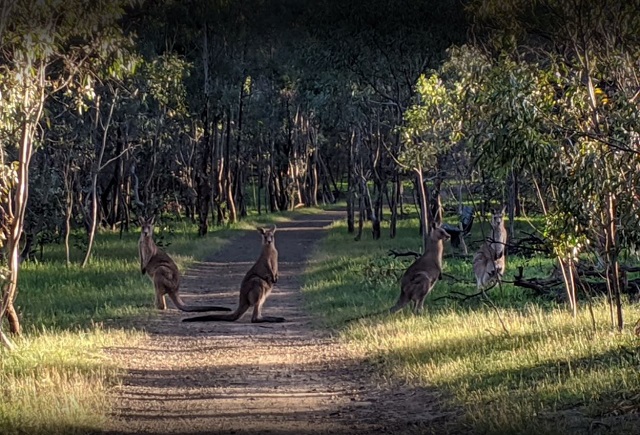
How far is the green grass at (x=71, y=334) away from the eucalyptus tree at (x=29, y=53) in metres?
0.88

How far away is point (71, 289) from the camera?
66.1 feet

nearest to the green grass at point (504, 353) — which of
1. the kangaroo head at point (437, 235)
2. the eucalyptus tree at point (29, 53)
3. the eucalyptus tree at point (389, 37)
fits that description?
the kangaroo head at point (437, 235)

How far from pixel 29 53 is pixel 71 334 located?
388 cm

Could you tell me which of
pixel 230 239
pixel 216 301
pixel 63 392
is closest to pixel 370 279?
pixel 216 301

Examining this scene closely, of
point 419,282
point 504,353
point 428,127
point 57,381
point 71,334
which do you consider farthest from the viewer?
point 428,127

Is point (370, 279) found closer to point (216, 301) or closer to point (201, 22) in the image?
point (216, 301)

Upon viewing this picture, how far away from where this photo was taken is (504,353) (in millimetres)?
11633

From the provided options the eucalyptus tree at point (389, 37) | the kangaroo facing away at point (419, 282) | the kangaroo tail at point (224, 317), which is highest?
the eucalyptus tree at point (389, 37)

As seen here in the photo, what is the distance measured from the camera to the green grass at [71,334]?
8.80 m

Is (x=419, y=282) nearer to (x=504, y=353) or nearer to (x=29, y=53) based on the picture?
(x=504, y=353)

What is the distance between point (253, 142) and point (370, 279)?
3478cm

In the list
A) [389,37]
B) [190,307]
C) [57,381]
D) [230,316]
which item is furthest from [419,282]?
[389,37]

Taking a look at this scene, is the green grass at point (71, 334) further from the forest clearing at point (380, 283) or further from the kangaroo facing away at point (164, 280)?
the kangaroo facing away at point (164, 280)

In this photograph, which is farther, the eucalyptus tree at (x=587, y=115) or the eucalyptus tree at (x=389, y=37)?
the eucalyptus tree at (x=389, y=37)
